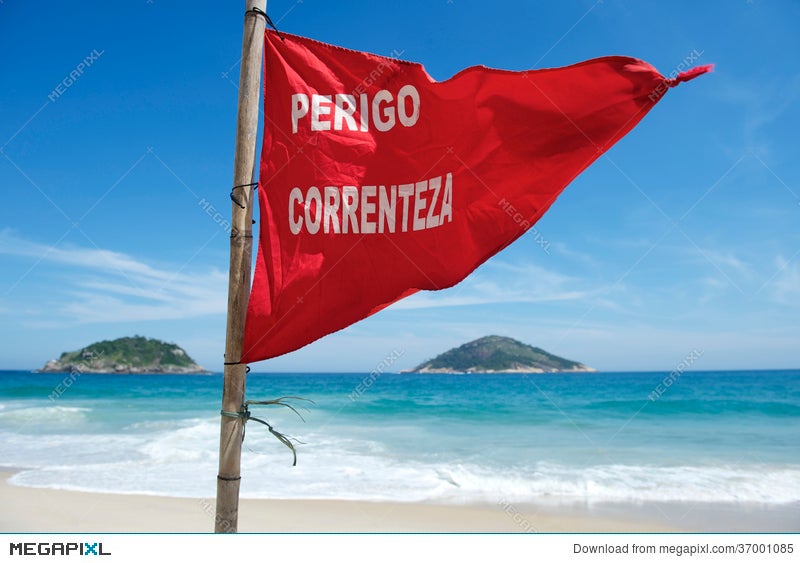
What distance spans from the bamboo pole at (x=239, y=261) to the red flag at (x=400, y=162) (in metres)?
0.07

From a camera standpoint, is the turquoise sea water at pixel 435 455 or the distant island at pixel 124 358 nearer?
the turquoise sea water at pixel 435 455

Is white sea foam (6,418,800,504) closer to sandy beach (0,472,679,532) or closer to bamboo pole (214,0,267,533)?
sandy beach (0,472,679,532)

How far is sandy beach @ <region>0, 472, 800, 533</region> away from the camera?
7770mm

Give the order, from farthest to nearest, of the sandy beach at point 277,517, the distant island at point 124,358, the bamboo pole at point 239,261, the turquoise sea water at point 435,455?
the distant island at point 124,358 → the turquoise sea water at point 435,455 → the sandy beach at point 277,517 → the bamboo pole at point 239,261

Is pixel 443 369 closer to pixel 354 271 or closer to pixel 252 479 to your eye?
pixel 252 479

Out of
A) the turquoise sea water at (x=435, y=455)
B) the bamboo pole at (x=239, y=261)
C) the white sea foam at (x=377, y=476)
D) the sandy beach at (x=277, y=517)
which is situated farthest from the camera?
the turquoise sea water at (x=435, y=455)

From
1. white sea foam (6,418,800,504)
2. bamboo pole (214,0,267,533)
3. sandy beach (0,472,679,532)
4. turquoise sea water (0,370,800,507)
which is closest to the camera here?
bamboo pole (214,0,267,533)

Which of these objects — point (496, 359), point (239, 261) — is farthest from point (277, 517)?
point (496, 359)

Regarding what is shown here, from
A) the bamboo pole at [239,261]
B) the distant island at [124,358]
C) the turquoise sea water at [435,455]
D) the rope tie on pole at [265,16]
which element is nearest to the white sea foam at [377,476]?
the turquoise sea water at [435,455]

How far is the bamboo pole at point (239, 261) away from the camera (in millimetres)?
2855

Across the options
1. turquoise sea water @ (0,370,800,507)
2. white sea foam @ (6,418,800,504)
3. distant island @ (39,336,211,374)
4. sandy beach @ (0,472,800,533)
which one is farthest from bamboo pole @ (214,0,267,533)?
distant island @ (39,336,211,374)

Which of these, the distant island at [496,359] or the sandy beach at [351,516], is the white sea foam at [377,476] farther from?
the distant island at [496,359]

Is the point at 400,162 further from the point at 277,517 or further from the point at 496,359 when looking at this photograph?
the point at 496,359

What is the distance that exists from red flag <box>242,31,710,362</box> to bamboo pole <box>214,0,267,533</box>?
0.24ft
